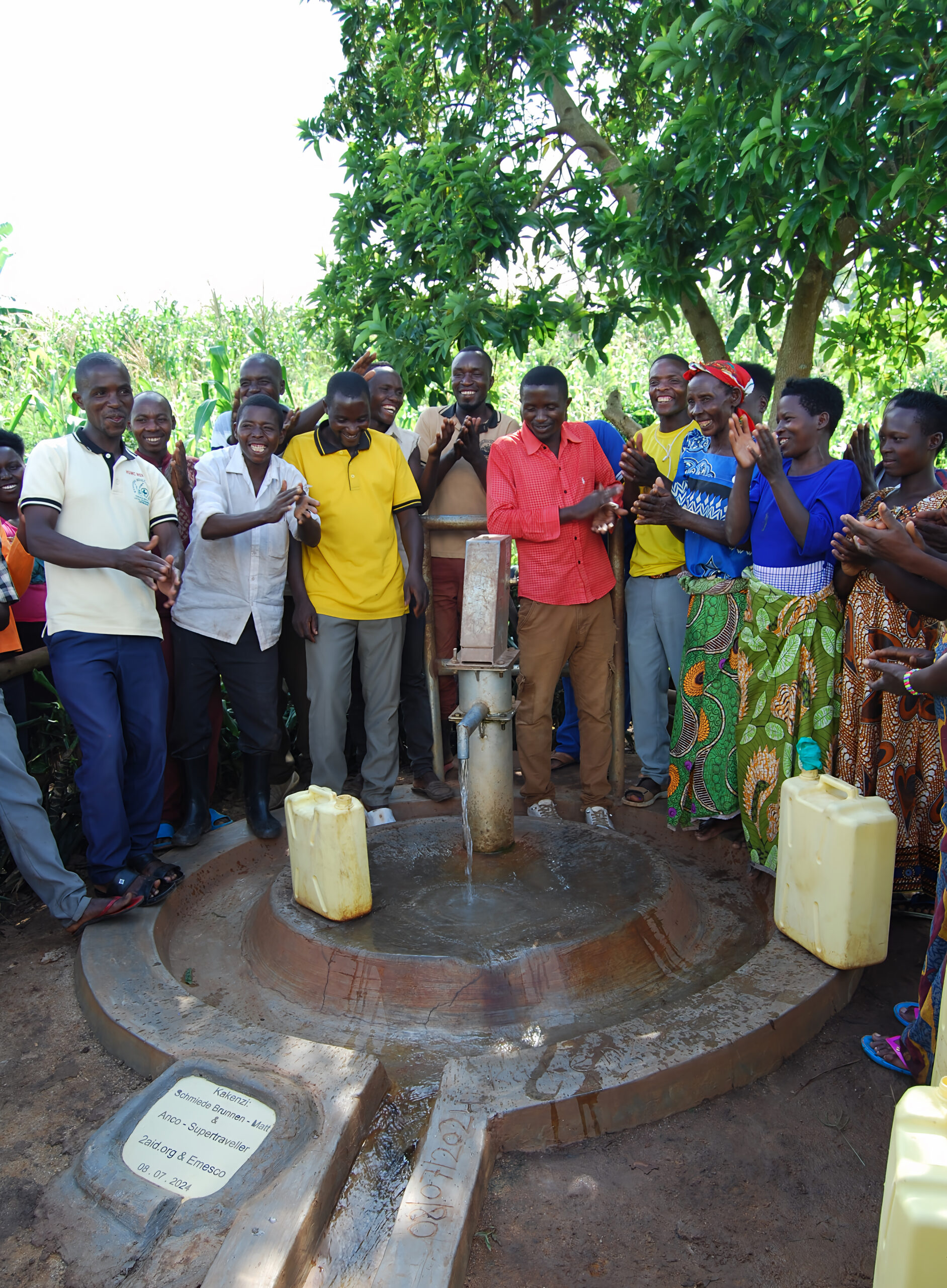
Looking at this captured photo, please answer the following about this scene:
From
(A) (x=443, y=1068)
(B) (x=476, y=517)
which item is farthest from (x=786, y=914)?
(B) (x=476, y=517)

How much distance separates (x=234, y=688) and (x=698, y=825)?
6.52ft

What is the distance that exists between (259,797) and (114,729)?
2.68ft

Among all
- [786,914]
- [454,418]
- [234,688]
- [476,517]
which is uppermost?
[454,418]

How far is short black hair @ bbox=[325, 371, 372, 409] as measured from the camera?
3.65 meters

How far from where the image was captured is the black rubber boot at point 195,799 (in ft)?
12.3

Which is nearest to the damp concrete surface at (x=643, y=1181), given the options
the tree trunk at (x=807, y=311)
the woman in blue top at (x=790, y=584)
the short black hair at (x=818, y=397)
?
the woman in blue top at (x=790, y=584)

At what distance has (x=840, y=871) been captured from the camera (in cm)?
260

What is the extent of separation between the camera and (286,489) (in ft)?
11.9

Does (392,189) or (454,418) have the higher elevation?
(392,189)

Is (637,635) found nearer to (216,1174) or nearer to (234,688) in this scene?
(234,688)

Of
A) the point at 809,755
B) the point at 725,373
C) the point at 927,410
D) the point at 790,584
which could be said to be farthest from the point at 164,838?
the point at 927,410

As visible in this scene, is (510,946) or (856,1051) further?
(510,946)

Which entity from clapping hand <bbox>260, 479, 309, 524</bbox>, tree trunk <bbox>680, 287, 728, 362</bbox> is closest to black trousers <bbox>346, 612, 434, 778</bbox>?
clapping hand <bbox>260, 479, 309, 524</bbox>

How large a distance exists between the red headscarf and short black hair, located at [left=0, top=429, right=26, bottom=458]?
2.64m
